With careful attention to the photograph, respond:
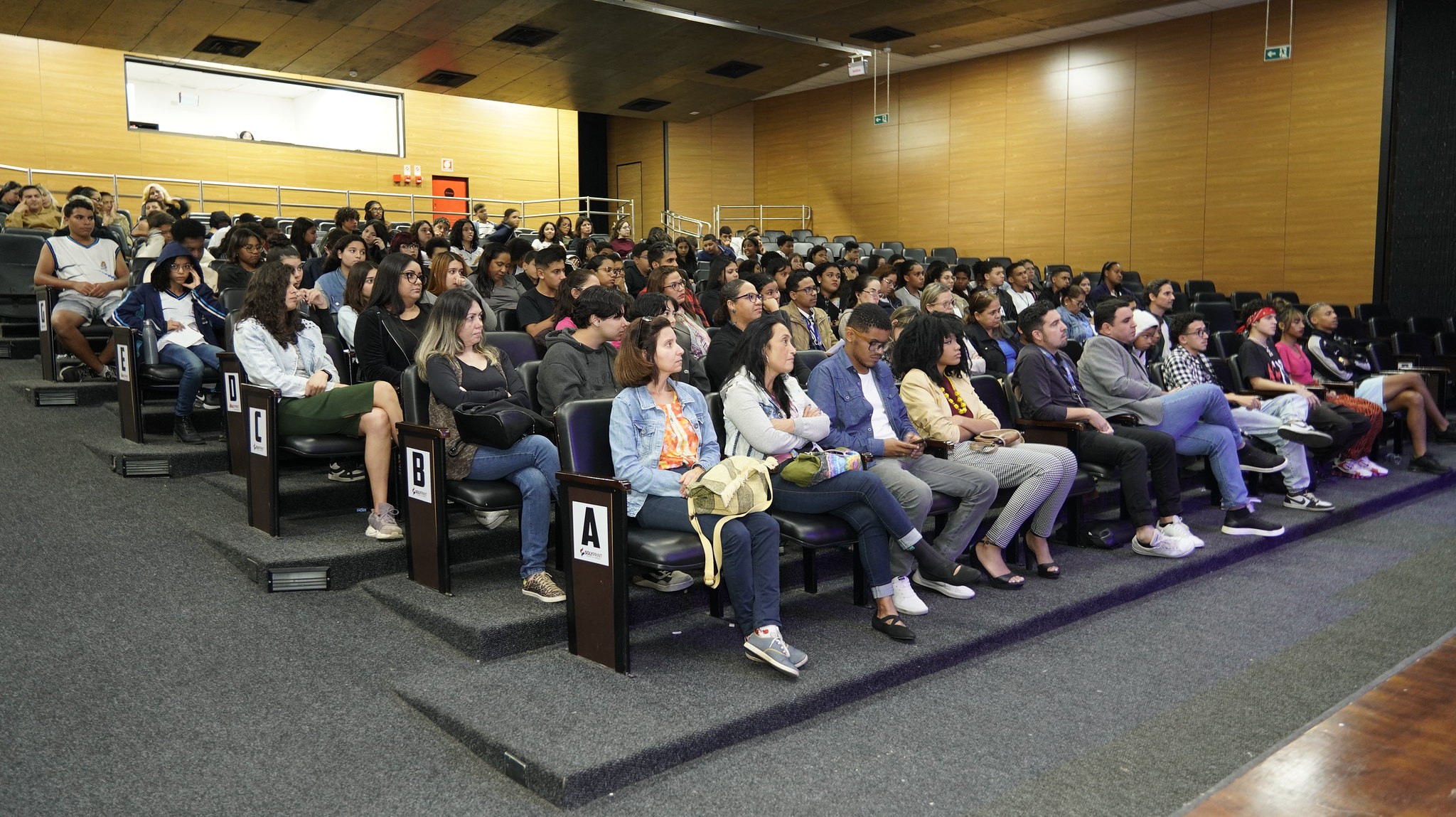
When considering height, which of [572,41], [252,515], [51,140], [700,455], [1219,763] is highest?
[572,41]

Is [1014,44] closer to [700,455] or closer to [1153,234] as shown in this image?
[1153,234]

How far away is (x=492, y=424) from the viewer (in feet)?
10.4

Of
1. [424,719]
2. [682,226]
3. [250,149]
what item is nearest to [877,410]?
[424,719]

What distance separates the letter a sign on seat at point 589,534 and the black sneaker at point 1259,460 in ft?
11.8

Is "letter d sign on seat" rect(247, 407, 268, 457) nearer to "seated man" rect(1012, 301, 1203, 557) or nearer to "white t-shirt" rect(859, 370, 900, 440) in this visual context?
"white t-shirt" rect(859, 370, 900, 440)

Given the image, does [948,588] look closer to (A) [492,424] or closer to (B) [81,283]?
(A) [492,424]

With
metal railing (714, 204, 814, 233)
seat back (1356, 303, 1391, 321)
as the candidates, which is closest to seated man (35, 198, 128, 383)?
seat back (1356, 303, 1391, 321)

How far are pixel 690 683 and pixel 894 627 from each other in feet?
2.37

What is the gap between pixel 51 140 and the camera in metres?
12.0

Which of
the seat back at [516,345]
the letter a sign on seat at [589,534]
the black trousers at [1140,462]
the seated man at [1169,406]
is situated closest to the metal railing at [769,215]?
the seated man at [1169,406]

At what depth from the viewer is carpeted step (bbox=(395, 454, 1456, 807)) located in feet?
7.45

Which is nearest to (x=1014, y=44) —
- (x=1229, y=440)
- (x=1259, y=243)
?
(x=1259, y=243)

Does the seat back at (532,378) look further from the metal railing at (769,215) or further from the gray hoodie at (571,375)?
the metal railing at (769,215)

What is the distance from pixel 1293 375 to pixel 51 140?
13.6 meters
